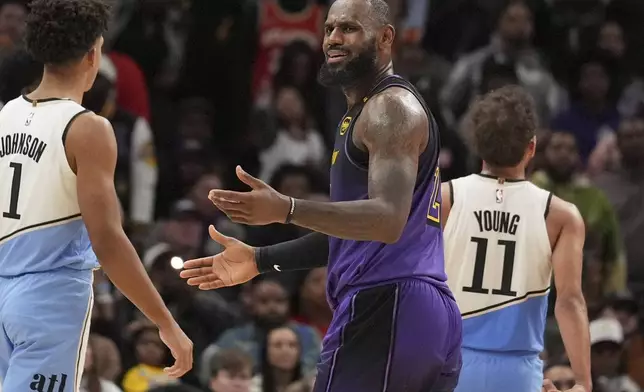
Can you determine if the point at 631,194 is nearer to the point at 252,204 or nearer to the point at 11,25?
the point at 11,25

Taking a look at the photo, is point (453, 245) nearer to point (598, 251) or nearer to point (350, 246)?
point (350, 246)

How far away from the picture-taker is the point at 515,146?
667 centimetres

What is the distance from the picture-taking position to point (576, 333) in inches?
256

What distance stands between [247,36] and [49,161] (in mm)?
8109

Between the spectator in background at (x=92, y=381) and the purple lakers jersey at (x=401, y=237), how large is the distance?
4.06 meters

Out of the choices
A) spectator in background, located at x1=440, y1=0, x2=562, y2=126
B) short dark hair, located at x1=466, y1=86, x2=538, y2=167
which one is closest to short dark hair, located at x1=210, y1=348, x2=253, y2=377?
short dark hair, located at x1=466, y1=86, x2=538, y2=167

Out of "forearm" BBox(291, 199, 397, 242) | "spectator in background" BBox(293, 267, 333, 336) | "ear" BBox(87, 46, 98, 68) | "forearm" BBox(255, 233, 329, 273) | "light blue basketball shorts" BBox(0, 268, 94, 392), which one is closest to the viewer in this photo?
"forearm" BBox(291, 199, 397, 242)

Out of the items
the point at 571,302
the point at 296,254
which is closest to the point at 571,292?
the point at 571,302

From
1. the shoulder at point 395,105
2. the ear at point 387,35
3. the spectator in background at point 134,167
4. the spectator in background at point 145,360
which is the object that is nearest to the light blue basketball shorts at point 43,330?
the shoulder at point 395,105

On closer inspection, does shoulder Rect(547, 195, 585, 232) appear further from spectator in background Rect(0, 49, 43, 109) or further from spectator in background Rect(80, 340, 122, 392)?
spectator in background Rect(0, 49, 43, 109)

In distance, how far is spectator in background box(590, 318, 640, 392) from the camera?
10367 millimetres

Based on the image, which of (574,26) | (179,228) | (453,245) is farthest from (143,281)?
(574,26)

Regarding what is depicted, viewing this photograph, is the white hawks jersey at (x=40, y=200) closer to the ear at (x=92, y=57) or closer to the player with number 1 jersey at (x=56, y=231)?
the player with number 1 jersey at (x=56, y=231)

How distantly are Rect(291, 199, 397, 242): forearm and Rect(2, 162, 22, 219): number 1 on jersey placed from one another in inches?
55.6
